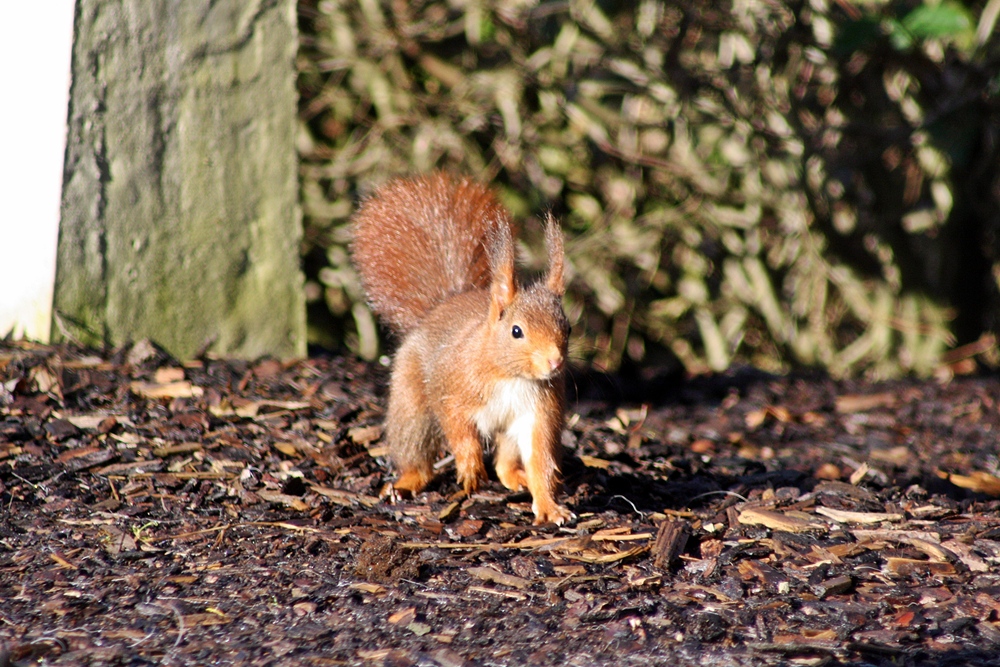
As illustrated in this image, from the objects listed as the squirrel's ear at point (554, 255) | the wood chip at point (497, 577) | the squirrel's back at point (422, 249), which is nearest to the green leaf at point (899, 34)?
the squirrel's ear at point (554, 255)

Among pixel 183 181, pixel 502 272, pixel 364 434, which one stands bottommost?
pixel 364 434

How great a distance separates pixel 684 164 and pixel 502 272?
9.60 ft

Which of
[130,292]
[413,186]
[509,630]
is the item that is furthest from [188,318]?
[509,630]

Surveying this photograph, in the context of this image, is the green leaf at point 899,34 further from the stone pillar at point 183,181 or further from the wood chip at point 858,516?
the stone pillar at point 183,181

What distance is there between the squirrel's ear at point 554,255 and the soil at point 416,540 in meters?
→ 0.62

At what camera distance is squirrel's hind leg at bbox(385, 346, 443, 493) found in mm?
3023

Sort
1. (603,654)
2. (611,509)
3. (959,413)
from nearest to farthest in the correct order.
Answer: (603,654) → (611,509) → (959,413)

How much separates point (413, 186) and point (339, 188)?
8.05ft

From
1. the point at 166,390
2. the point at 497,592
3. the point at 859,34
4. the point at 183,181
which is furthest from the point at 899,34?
the point at 166,390

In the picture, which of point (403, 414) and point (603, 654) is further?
point (403, 414)

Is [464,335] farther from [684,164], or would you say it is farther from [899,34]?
[684,164]

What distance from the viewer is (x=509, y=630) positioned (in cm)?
214

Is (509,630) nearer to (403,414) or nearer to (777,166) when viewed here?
(403,414)

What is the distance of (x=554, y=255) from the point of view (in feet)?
9.60
